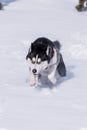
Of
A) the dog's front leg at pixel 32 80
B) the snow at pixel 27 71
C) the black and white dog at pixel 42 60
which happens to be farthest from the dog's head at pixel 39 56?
the snow at pixel 27 71

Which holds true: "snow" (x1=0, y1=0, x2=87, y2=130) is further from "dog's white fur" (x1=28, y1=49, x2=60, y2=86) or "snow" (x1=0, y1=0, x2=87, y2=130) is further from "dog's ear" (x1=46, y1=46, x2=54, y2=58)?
"dog's ear" (x1=46, y1=46, x2=54, y2=58)

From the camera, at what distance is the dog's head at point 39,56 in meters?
6.77

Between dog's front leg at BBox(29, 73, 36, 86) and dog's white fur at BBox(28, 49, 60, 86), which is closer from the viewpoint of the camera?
dog's white fur at BBox(28, 49, 60, 86)

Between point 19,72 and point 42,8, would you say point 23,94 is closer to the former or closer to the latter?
point 19,72

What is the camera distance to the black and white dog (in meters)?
6.79

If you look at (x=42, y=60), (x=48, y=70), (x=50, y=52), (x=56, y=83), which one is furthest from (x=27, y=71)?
(x=42, y=60)

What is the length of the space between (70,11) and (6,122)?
749cm

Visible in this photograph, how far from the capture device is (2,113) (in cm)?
631

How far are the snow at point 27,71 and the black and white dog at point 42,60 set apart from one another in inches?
9.3

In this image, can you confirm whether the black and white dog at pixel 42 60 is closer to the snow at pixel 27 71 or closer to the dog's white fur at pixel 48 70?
the dog's white fur at pixel 48 70

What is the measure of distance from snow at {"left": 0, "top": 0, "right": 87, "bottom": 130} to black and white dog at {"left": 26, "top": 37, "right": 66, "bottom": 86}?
0.78 ft

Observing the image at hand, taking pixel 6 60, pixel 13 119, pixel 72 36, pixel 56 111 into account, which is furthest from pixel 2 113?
pixel 72 36

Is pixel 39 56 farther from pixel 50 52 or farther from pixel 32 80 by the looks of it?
pixel 32 80

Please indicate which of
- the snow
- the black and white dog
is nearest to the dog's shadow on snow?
the snow
